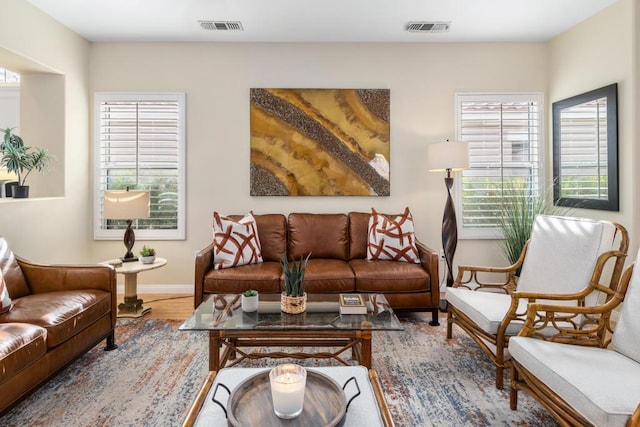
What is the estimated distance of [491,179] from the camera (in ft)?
14.1

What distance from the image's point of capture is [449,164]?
368 cm

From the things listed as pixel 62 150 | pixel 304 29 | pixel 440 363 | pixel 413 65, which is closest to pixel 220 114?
pixel 304 29

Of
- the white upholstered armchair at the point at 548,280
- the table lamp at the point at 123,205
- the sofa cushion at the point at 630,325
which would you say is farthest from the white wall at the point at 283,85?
the sofa cushion at the point at 630,325

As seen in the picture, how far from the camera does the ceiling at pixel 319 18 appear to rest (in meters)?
3.39

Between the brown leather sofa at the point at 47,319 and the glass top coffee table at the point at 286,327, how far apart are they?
2.43 feet

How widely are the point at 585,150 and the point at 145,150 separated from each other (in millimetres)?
4585

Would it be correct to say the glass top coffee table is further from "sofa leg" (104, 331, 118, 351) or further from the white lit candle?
"sofa leg" (104, 331, 118, 351)

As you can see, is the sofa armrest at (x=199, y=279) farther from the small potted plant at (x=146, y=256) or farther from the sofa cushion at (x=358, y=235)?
the sofa cushion at (x=358, y=235)

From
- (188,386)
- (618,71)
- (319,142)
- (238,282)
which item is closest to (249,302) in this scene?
(188,386)

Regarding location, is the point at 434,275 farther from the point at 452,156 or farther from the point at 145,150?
the point at 145,150

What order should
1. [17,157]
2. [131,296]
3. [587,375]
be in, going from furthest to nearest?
[131,296] < [17,157] < [587,375]

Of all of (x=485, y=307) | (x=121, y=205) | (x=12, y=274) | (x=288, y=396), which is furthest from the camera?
(x=121, y=205)

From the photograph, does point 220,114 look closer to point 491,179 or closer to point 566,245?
point 491,179

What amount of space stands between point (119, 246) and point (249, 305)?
8.67ft
